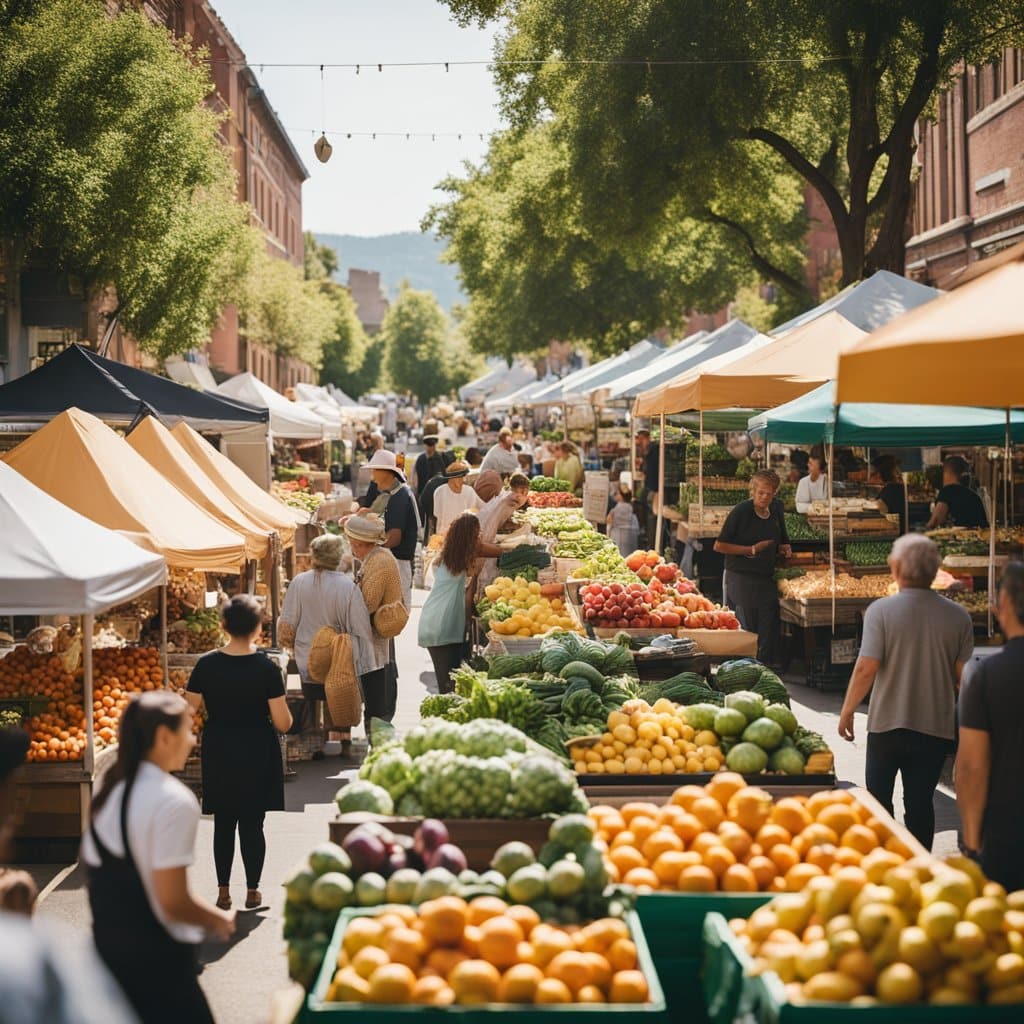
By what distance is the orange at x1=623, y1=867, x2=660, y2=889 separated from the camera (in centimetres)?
469

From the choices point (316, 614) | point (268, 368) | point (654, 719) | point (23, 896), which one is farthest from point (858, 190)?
point (268, 368)

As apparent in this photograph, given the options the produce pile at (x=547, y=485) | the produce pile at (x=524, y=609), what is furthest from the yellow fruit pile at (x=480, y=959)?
the produce pile at (x=547, y=485)

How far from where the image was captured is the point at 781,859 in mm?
4805

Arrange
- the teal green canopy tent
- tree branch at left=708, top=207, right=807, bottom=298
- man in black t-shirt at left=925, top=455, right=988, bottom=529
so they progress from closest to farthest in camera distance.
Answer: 1. the teal green canopy tent
2. man in black t-shirt at left=925, top=455, right=988, bottom=529
3. tree branch at left=708, top=207, right=807, bottom=298

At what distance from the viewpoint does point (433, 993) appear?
381 centimetres

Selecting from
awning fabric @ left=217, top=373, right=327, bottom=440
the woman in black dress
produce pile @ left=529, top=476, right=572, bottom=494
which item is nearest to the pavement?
the woman in black dress

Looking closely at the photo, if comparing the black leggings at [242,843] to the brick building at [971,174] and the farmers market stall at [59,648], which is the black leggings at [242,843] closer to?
the farmers market stall at [59,648]

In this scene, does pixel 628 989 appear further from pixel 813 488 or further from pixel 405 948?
pixel 813 488

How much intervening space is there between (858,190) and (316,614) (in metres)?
14.9

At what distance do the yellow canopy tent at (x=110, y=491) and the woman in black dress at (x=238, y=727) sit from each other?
295cm

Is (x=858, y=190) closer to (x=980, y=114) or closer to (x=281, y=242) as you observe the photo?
(x=980, y=114)

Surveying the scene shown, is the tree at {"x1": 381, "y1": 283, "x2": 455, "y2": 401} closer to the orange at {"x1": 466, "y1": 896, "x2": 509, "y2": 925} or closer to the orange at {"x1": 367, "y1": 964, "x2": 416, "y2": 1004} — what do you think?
the orange at {"x1": 466, "y1": 896, "x2": 509, "y2": 925}

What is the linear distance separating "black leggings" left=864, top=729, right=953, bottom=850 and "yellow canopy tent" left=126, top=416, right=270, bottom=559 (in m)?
6.41

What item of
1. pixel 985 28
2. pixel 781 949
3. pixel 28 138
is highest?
pixel 985 28
